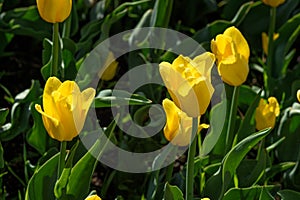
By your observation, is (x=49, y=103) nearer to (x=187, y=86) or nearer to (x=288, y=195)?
(x=187, y=86)

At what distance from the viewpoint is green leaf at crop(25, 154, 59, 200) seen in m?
1.48

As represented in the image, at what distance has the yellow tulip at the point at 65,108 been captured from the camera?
50.5 inches

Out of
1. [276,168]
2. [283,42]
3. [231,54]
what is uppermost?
[231,54]

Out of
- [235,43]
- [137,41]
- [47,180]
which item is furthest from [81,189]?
[137,41]

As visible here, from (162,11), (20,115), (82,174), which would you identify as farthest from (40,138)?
(162,11)

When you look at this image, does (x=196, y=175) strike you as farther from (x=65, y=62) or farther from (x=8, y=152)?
(x=8, y=152)

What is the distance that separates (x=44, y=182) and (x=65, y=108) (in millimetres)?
280

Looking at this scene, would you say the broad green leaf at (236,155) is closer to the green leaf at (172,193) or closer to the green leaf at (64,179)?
the green leaf at (172,193)

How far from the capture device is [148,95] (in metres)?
2.09

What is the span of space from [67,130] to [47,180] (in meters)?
0.25

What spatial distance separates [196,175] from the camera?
1.75 m

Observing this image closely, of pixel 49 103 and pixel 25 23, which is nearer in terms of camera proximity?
pixel 49 103

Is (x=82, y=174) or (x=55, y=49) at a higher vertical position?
(x=55, y=49)

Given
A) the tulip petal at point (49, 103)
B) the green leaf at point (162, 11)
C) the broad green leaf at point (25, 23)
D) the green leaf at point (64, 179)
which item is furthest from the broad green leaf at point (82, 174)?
the broad green leaf at point (25, 23)
